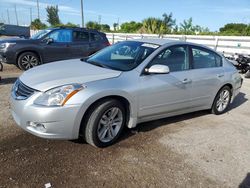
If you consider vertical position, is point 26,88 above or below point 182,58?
below

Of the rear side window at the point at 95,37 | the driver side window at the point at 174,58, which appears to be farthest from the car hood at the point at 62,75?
the rear side window at the point at 95,37

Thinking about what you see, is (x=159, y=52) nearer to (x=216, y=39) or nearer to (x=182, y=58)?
(x=182, y=58)

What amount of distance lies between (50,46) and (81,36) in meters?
1.36

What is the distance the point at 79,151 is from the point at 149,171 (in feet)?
3.36

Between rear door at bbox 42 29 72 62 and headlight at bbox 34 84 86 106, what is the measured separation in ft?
20.8

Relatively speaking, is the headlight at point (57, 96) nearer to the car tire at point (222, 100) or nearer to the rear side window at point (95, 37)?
the car tire at point (222, 100)

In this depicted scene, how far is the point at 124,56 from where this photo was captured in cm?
454

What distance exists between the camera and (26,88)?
354 cm

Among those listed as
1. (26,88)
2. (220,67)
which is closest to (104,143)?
(26,88)

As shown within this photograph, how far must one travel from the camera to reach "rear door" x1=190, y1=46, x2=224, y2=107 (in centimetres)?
488

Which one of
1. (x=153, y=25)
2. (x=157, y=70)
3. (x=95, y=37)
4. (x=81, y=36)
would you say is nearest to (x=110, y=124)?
(x=157, y=70)

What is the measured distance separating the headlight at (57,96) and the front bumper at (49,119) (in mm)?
67

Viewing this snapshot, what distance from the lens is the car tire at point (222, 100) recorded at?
5.55 metres

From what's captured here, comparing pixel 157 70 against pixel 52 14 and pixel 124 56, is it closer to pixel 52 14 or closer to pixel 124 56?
pixel 124 56
